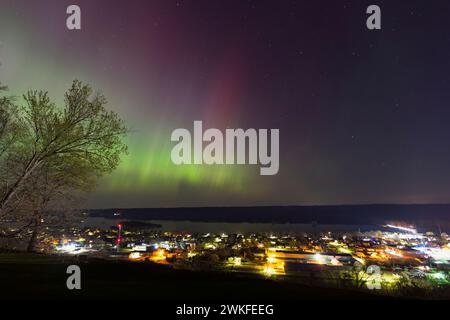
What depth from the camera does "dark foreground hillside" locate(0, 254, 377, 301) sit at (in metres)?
9.00

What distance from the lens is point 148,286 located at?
10141 mm

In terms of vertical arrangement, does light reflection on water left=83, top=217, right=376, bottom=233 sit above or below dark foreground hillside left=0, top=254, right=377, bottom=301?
below

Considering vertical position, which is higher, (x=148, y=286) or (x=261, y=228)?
(x=148, y=286)

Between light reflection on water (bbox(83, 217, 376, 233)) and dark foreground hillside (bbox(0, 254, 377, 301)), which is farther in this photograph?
light reflection on water (bbox(83, 217, 376, 233))

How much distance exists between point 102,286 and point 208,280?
3726mm

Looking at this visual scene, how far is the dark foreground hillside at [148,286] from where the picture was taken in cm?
900

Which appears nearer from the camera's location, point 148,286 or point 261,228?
point 148,286

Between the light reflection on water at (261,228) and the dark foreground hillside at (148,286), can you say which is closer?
the dark foreground hillside at (148,286)

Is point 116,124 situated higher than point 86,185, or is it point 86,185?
point 116,124

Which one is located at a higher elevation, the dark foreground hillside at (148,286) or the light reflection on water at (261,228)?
the dark foreground hillside at (148,286)
